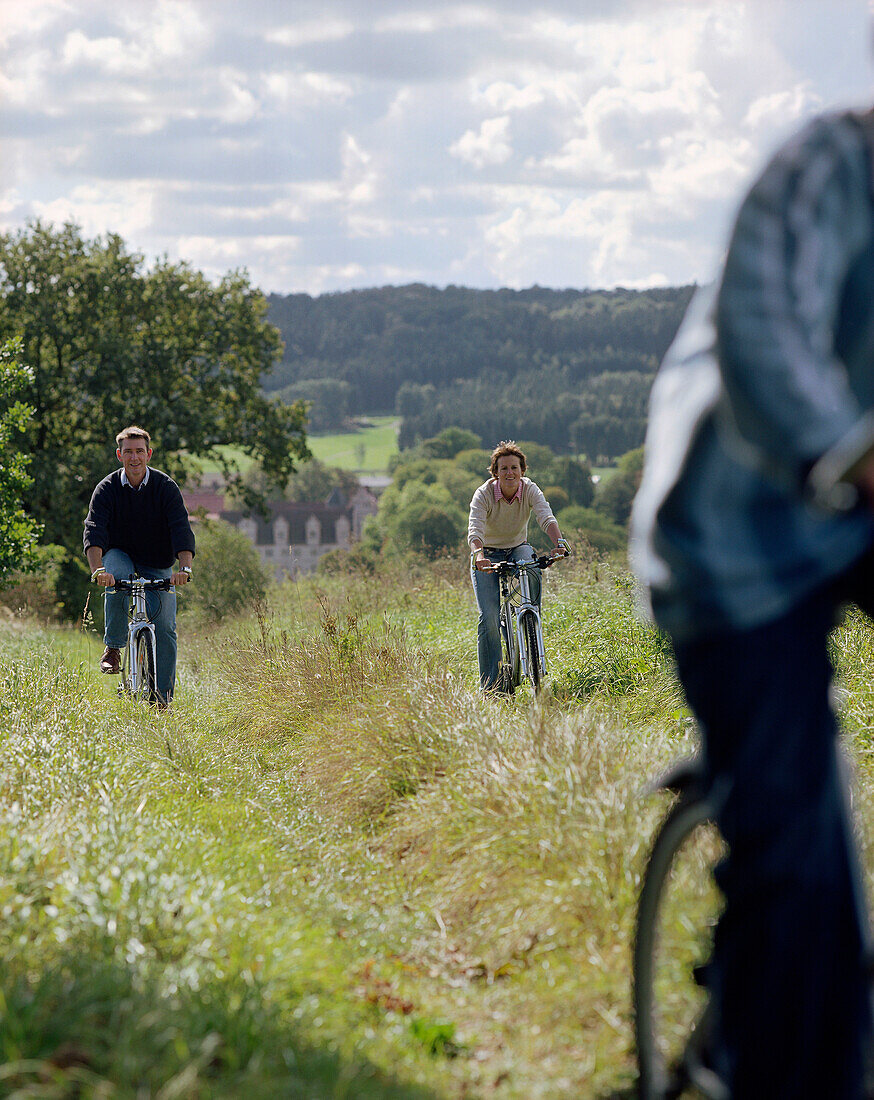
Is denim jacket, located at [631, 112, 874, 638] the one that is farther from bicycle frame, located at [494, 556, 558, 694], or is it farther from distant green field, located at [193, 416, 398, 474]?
distant green field, located at [193, 416, 398, 474]

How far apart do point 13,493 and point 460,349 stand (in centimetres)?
11675

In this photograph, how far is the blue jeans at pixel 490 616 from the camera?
796 cm

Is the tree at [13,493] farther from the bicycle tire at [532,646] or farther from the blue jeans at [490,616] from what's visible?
the bicycle tire at [532,646]

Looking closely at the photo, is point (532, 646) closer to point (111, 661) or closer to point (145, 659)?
point (145, 659)

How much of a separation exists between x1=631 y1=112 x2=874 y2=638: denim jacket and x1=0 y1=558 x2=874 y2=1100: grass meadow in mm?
1503

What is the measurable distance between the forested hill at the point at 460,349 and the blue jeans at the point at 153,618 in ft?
355

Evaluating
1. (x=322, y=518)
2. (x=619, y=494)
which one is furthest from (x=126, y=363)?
(x=322, y=518)

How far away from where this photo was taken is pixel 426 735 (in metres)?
5.46

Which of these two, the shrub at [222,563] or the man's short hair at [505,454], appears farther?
the shrub at [222,563]

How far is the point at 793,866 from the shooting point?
1.88 m

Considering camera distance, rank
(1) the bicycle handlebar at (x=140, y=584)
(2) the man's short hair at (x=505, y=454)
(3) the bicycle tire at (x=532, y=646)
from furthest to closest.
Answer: (2) the man's short hair at (x=505, y=454) → (1) the bicycle handlebar at (x=140, y=584) → (3) the bicycle tire at (x=532, y=646)

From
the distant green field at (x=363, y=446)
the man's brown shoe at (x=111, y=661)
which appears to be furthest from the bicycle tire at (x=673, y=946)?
the distant green field at (x=363, y=446)

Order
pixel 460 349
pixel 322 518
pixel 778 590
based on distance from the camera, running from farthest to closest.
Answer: pixel 460 349 → pixel 322 518 → pixel 778 590

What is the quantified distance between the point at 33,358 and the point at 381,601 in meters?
23.1
